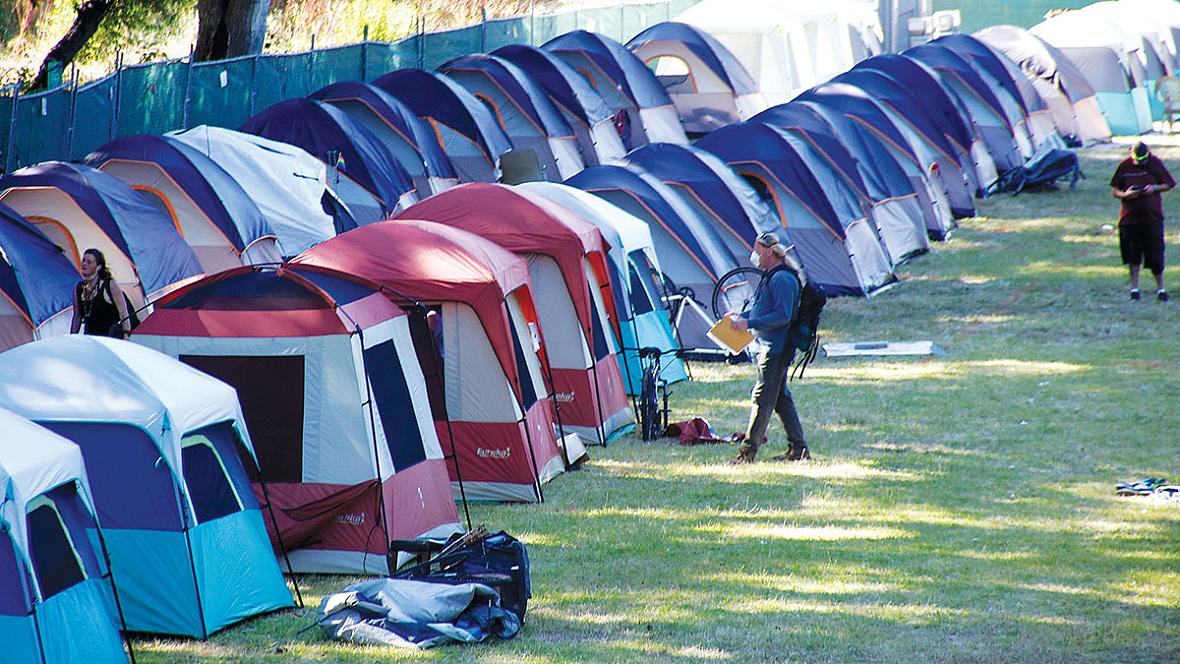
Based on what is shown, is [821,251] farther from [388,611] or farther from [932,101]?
[388,611]

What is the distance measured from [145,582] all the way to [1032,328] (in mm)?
10889

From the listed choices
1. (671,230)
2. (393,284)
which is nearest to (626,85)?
(671,230)

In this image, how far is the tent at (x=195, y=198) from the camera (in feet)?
48.4

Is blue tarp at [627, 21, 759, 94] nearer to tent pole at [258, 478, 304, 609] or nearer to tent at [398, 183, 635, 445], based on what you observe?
tent at [398, 183, 635, 445]

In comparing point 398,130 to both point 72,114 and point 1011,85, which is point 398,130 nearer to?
point 72,114

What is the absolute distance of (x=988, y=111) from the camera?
81.4ft

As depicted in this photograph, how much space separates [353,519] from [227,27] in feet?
48.6

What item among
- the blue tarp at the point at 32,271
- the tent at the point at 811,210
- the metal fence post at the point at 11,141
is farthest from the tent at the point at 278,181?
the tent at the point at 811,210

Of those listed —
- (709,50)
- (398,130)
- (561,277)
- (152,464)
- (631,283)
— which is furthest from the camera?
(709,50)

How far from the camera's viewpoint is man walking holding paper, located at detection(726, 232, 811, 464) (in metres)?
10.9

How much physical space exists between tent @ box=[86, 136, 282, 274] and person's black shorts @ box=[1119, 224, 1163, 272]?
9100 mm

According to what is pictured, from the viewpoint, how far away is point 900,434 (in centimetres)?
1210

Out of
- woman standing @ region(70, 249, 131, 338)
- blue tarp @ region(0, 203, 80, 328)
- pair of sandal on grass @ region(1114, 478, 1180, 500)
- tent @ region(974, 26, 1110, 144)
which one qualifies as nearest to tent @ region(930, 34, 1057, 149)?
tent @ region(974, 26, 1110, 144)

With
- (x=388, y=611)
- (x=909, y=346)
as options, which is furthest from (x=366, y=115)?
(x=388, y=611)
